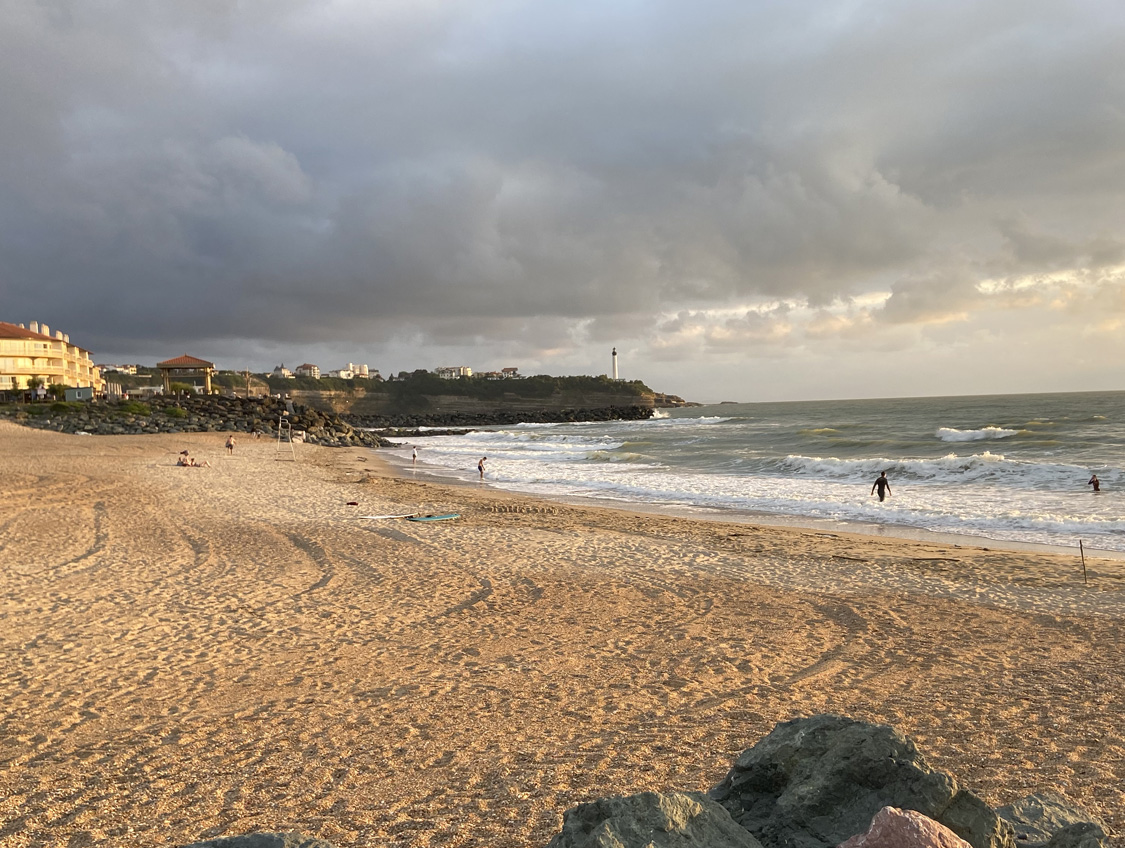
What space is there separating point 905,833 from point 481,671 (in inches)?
202

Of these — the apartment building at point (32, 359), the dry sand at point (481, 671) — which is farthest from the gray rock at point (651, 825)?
the apartment building at point (32, 359)

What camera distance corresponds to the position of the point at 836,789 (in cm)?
255

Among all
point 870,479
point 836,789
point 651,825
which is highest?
point 651,825

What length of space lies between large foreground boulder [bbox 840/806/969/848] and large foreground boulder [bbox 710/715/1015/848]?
0.32 m

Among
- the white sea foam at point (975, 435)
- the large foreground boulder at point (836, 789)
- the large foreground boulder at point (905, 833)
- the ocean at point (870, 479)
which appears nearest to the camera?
the large foreground boulder at point (905, 833)

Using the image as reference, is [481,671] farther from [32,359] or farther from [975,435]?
[32,359]

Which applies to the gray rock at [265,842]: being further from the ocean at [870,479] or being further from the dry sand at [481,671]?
the ocean at [870,479]

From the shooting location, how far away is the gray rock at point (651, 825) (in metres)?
2.06

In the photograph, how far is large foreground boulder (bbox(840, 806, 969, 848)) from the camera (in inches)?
78.9

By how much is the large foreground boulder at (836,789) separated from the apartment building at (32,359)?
74869 mm

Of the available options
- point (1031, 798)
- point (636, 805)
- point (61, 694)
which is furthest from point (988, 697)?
point (61, 694)

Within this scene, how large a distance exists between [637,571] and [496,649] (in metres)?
4.45

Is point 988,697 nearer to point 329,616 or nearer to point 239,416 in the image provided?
point 329,616

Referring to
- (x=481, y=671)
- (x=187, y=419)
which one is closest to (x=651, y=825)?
(x=481, y=671)
